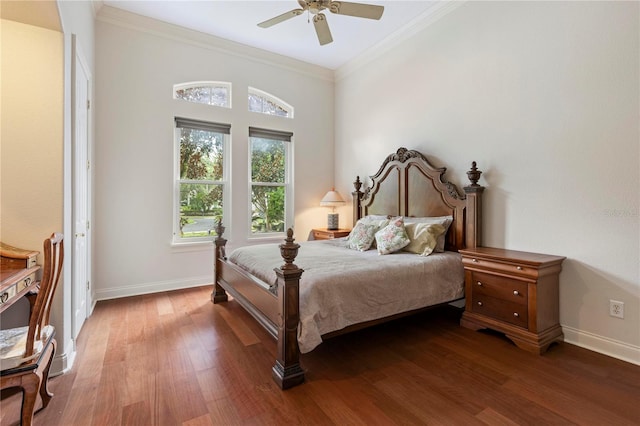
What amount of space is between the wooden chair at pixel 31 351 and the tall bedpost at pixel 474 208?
3276 millimetres

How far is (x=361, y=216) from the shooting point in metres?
4.64

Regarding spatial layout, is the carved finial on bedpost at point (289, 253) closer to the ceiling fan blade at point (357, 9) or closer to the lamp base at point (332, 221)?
the ceiling fan blade at point (357, 9)

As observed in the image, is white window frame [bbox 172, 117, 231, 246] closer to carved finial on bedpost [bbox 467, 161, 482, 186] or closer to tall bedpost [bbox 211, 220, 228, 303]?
tall bedpost [bbox 211, 220, 228, 303]

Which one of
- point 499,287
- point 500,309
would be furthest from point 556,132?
point 500,309

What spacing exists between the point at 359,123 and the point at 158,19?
9.78ft

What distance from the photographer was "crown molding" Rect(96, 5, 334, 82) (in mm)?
3639

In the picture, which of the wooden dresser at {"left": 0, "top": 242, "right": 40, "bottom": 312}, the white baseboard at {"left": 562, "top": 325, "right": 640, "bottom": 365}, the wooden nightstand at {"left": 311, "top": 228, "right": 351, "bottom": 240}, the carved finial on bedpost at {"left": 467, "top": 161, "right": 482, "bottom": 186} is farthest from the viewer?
the wooden nightstand at {"left": 311, "top": 228, "right": 351, "bottom": 240}

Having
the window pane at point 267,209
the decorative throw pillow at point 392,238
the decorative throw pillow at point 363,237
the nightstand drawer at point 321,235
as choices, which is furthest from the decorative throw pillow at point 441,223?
the window pane at point 267,209

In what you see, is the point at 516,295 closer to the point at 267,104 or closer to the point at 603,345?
the point at 603,345

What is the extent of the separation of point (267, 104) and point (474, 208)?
3358 millimetres

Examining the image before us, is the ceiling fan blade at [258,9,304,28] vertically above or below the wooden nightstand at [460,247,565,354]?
above

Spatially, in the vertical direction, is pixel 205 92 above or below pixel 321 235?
above

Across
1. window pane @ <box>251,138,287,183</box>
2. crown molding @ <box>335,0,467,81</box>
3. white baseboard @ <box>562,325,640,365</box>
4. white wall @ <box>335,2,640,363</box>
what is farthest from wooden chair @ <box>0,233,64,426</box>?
crown molding @ <box>335,0,467,81</box>

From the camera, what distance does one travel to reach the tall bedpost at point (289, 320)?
1.93 m
